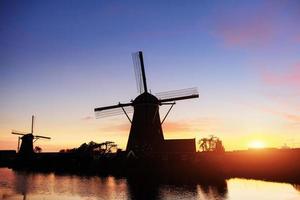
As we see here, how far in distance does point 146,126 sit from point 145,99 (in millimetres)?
3699

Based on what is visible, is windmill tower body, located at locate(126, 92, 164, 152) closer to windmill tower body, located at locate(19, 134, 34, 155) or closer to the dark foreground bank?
the dark foreground bank

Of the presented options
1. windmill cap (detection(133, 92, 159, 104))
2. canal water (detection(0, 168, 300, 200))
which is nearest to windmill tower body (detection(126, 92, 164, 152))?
windmill cap (detection(133, 92, 159, 104))

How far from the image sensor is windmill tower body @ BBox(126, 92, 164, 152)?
4231cm

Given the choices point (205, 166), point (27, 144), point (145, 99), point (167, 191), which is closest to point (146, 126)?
point (145, 99)

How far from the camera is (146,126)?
4222cm

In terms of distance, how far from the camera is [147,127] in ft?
139

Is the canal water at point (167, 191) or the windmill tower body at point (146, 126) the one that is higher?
the windmill tower body at point (146, 126)

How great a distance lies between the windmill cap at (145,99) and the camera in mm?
42469

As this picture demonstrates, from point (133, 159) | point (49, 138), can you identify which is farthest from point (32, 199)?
point (49, 138)

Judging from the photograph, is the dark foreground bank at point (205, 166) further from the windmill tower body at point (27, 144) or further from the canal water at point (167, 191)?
the windmill tower body at point (27, 144)

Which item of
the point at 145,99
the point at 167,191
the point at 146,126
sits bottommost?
the point at 167,191

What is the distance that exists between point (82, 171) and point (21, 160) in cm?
2473

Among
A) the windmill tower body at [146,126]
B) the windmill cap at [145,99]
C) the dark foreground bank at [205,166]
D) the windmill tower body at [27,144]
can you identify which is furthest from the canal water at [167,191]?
the windmill tower body at [27,144]

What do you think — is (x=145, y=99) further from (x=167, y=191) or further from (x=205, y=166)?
(x=167, y=191)
